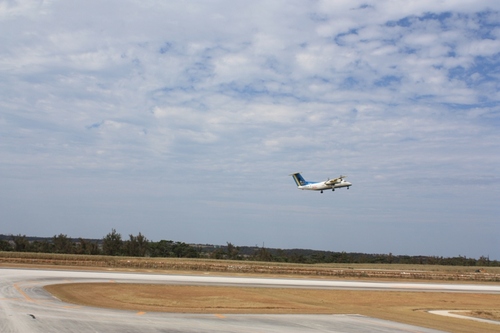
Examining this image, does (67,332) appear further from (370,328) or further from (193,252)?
(193,252)

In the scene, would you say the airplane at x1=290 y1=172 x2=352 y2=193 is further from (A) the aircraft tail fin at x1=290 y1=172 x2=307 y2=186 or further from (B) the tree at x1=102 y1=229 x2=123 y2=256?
(B) the tree at x1=102 y1=229 x2=123 y2=256

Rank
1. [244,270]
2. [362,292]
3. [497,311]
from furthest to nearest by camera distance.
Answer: [244,270]
[362,292]
[497,311]

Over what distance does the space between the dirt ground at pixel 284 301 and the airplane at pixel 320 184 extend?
28661 mm

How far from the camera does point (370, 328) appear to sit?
2522 centimetres

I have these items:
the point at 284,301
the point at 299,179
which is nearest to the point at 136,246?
the point at 299,179

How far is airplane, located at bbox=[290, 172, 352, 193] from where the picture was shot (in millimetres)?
75456

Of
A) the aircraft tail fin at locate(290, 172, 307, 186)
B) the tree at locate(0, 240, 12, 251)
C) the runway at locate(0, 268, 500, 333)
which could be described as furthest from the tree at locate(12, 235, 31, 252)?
the runway at locate(0, 268, 500, 333)

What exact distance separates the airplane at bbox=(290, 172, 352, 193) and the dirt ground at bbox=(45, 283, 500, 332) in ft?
94.0

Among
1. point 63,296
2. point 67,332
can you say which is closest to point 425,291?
point 63,296

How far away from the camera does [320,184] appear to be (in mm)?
77562

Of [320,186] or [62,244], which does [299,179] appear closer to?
[320,186]

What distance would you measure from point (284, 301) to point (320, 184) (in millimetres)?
41978

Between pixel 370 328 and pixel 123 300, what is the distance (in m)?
16.0

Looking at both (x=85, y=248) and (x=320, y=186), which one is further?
(x=85, y=248)
